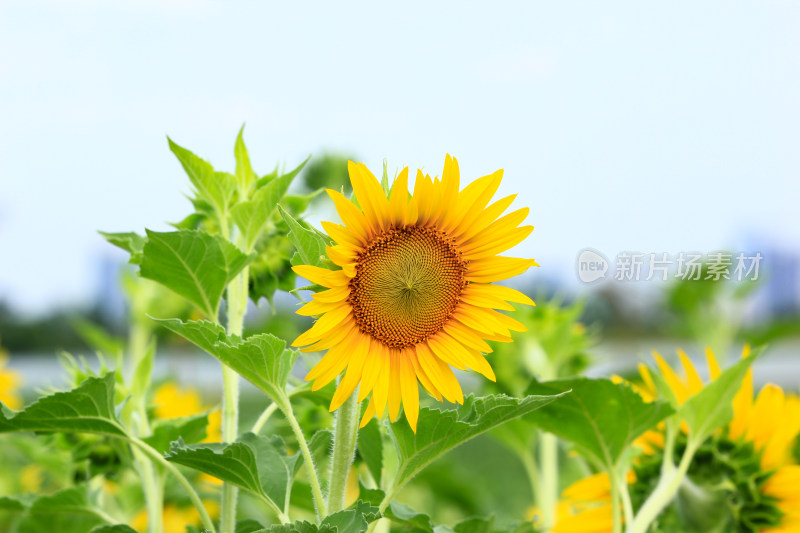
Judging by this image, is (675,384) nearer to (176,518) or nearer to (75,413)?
(75,413)

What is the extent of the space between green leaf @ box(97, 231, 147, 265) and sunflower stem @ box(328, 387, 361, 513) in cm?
21

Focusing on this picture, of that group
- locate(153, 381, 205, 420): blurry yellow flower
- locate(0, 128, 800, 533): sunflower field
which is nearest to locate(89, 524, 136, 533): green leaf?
locate(0, 128, 800, 533): sunflower field

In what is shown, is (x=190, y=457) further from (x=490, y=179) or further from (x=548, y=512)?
(x=548, y=512)

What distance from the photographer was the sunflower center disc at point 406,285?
480mm

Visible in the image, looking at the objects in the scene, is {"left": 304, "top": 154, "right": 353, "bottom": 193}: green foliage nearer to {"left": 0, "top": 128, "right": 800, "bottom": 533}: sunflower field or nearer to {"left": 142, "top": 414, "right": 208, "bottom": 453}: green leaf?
{"left": 0, "top": 128, "right": 800, "bottom": 533}: sunflower field

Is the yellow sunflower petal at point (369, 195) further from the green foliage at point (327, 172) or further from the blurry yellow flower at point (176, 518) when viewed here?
the green foliage at point (327, 172)

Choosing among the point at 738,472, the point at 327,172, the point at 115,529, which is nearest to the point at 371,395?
the point at 115,529

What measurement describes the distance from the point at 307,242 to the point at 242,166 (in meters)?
0.18

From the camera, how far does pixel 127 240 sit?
59 centimetres

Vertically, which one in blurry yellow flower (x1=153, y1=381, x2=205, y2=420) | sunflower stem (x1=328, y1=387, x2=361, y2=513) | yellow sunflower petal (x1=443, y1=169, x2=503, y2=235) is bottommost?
blurry yellow flower (x1=153, y1=381, x2=205, y2=420)

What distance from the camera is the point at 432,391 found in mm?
479

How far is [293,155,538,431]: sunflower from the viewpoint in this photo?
0.46 m

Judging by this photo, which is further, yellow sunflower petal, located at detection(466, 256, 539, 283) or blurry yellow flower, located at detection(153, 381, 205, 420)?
blurry yellow flower, located at detection(153, 381, 205, 420)

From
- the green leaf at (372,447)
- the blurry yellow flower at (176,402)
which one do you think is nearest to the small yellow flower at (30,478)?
the blurry yellow flower at (176,402)
